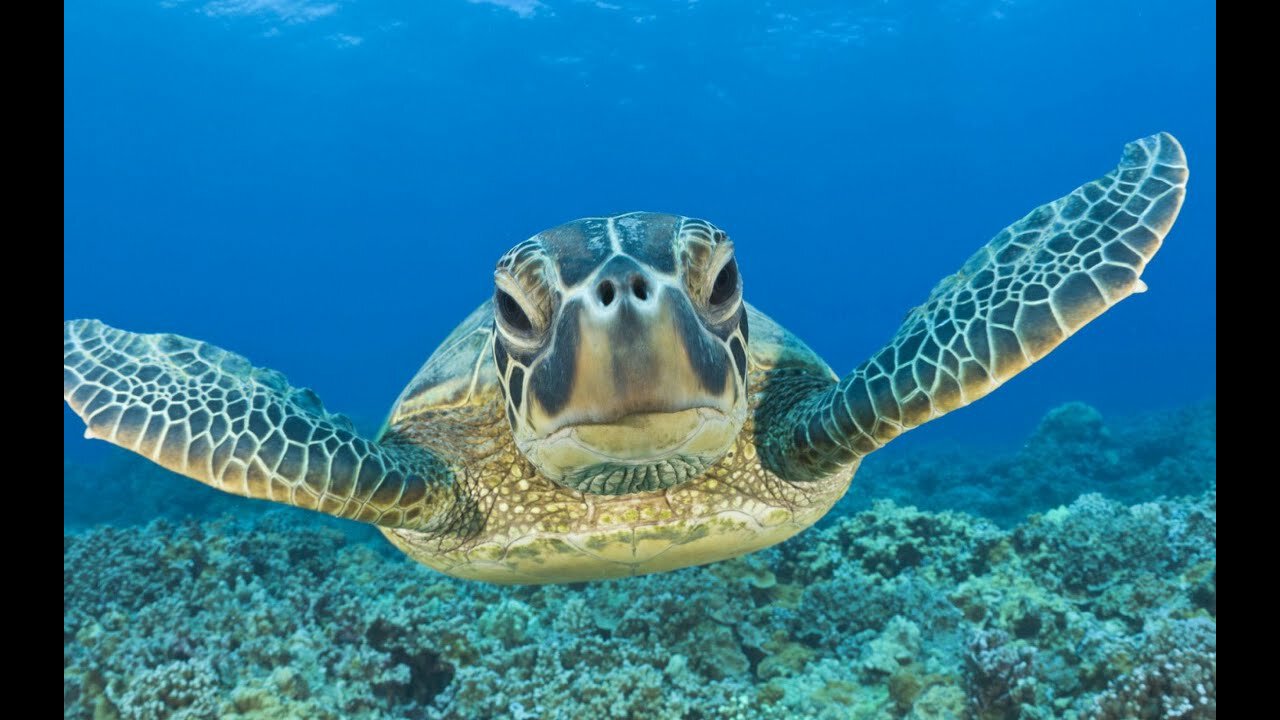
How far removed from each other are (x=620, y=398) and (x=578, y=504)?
1419 millimetres

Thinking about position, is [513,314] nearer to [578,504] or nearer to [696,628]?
[578,504]

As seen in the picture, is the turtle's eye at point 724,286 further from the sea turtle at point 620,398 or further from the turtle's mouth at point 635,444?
the turtle's mouth at point 635,444

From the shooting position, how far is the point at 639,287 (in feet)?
5.85

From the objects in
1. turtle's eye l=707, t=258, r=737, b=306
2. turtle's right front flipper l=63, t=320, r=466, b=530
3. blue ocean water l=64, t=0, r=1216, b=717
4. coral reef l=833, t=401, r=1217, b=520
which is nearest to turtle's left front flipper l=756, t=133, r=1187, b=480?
turtle's eye l=707, t=258, r=737, b=306

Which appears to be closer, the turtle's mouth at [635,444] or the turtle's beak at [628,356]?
the turtle's beak at [628,356]

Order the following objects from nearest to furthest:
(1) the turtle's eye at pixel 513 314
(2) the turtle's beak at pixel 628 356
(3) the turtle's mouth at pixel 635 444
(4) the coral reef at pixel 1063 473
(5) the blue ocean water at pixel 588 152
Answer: (2) the turtle's beak at pixel 628 356 < (3) the turtle's mouth at pixel 635 444 < (1) the turtle's eye at pixel 513 314 < (4) the coral reef at pixel 1063 473 < (5) the blue ocean water at pixel 588 152

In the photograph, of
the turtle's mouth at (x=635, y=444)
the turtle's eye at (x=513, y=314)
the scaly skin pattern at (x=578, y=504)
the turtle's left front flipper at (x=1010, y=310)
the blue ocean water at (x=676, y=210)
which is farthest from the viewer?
the blue ocean water at (x=676, y=210)

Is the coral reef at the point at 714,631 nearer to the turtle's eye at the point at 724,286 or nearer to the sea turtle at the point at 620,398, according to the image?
the sea turtle at the point at 620,398

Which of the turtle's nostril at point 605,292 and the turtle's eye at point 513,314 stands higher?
the turtle's eye at point 513,314

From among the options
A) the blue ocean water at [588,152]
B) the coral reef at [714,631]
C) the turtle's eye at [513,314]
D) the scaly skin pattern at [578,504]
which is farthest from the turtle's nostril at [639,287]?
the blue ocean water at [588,152]

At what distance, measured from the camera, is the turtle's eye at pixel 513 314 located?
2111mm

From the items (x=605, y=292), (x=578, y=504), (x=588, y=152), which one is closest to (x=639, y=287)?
(x=605, y=292)

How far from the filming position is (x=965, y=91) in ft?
152

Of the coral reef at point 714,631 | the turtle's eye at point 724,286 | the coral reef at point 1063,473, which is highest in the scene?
the coral reef at point 1063,473
